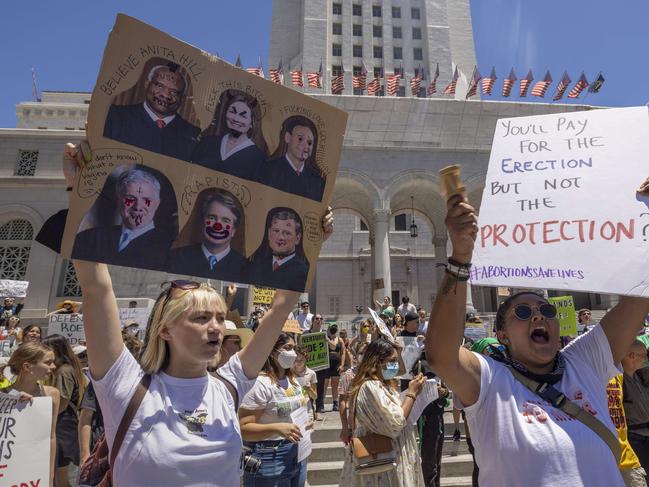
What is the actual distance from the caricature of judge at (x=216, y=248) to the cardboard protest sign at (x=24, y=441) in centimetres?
199

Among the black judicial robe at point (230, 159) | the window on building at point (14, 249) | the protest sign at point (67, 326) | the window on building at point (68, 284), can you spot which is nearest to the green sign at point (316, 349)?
the protest sign at point (67, 326)

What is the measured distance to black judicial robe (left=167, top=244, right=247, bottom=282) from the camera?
244 cm

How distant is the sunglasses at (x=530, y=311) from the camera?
2.15 m

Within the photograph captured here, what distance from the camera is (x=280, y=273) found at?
2.78 metres

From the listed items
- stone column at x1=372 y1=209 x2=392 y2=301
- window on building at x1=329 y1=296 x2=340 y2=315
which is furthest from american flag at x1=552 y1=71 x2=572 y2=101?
window on building at x1=329 y1=296 x2=340 y2=315

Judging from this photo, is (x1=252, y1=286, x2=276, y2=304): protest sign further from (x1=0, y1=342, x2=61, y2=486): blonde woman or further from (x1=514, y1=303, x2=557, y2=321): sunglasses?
(x1=514, y1=303, x2=557, y2=321): sunglasses

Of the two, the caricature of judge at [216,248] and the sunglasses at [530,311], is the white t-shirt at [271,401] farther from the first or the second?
the sunglasses at [530,311]

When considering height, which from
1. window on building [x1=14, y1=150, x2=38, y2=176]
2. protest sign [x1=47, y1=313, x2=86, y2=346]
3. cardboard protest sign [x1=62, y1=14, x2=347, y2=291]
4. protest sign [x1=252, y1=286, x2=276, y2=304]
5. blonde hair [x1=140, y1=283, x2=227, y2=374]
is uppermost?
window on building [x1=14, y1=150, x2=38, y2=176]

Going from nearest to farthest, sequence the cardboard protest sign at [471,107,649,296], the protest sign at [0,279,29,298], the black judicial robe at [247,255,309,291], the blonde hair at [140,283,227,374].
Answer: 1. the blonde hair at [140,283,227,374]
2. the cardboard protest sign at [471,107,649,296]
3. the black judicial robe at [247,255,309,291]
4. the protest sign at [0,279,29,298]

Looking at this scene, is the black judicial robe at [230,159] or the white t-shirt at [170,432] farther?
the black judicial robe at [230,159]

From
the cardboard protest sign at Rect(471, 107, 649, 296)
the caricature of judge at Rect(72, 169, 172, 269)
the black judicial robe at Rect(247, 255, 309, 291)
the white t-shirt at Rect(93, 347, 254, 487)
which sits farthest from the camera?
the black judicial robe at Rect(247, 255, 309, 291)

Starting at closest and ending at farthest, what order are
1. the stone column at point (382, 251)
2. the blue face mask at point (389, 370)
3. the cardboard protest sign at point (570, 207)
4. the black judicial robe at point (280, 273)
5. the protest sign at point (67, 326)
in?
the cardboard protest sign at point (570, 207), the black judicial robe at point (280, 273), the blue face mask at point (389, 370), the protest sign at point (67, 326), the stone column at point (382, 251)

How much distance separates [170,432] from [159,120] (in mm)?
1645

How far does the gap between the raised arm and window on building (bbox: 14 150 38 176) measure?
88.8 ft
